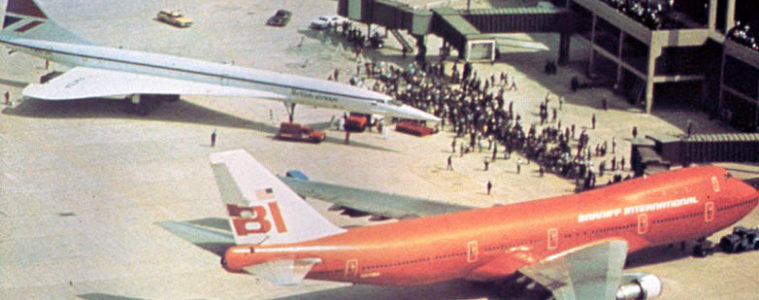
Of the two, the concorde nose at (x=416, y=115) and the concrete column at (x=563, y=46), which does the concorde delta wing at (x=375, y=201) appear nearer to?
the concorde nose at (x=416, y=115)

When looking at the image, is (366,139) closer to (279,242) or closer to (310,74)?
(310,74)

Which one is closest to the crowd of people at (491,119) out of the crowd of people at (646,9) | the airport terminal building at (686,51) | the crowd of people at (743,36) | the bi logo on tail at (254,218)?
the airport terminal building at (686,51)

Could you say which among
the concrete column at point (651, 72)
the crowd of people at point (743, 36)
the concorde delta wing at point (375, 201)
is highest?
the crowd of people at point (743, 36)

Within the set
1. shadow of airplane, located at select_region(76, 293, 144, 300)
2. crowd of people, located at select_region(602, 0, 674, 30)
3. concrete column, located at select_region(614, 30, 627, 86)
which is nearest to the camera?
shadow of airplane, located at select_region(76, 293, 144, 300)

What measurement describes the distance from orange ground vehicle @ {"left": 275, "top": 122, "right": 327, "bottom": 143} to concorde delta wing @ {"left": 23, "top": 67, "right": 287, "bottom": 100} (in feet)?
14.0

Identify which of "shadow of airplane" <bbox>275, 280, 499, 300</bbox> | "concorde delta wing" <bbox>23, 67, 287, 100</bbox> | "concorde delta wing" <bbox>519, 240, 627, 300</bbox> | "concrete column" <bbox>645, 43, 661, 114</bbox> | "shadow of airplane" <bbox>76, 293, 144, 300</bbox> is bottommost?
"shadow of airplane" <bbox>76, 293, 144, 300</bbox>

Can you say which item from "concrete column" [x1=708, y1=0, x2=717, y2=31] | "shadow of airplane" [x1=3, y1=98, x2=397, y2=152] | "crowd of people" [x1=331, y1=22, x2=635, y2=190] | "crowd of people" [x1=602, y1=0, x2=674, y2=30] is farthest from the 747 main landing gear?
"concrete column" [x1=708, y1=0, x2=717, y2=31]

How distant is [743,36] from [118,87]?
5665cm

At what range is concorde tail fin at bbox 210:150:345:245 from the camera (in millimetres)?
72000

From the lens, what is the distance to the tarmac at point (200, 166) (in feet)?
279

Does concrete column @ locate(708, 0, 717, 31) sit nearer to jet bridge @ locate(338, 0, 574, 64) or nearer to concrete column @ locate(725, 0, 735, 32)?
concrete column @ locate(725, 0, 735, 32)

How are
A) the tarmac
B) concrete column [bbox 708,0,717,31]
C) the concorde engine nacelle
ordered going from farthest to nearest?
concrete column [bbox 708,0,717,31], the tarmac, the concorde engine nacelle

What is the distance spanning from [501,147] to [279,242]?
1727 inches

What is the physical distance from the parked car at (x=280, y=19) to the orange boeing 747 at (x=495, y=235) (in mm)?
72128
